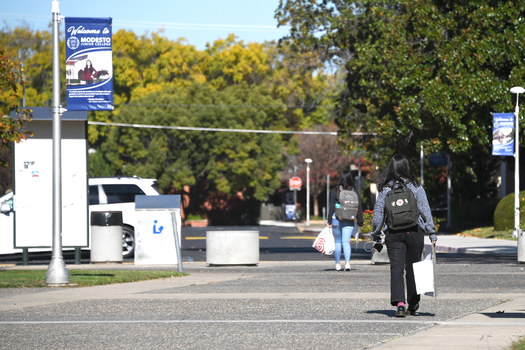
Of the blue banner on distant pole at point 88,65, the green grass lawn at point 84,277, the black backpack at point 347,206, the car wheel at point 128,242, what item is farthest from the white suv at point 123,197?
the black backpack at point 347,206

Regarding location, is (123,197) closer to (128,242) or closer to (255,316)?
(128,242)

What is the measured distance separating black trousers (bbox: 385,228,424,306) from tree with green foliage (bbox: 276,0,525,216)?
19.0 metres

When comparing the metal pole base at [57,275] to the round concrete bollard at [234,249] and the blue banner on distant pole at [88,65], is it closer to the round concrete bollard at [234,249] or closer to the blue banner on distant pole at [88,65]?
the blue banner on distant pole at [88,65]

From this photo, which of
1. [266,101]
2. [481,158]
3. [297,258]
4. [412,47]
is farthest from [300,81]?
[297,258]

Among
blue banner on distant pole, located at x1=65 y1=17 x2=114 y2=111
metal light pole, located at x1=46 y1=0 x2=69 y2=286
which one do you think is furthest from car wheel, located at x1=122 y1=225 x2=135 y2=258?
metal light pole, located at x1=46 y1=0 x2=69 y2=286

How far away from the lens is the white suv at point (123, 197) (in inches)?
752

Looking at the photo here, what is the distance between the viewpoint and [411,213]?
27.2 ft

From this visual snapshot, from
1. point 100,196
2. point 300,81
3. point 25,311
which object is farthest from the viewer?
point 300,81

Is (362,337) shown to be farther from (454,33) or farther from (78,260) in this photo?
(454,33)

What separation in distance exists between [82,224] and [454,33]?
56.5ft

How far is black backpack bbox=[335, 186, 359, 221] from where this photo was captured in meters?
14.3

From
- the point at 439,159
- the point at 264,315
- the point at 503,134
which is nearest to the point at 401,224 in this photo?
the point at 264,315

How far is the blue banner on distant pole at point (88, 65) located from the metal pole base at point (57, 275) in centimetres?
280

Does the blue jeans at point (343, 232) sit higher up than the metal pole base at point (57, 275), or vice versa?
the blue jeans at point (343, 232)
